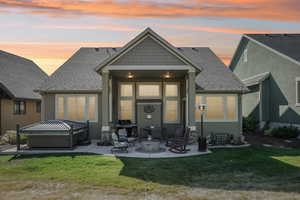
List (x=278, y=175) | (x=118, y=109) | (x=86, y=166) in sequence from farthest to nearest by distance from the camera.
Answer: (x=118, y=109)
(x=86, y=166)
(x=278, y=175)

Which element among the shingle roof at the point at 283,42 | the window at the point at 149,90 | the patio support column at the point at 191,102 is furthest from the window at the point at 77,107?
the shingle roof at the point at 283,42

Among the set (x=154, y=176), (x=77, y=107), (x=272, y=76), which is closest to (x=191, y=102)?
(x=154, y=176)

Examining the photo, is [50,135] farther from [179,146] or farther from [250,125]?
[250,125]

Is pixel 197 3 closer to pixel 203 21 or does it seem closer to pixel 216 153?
pixel 203 21

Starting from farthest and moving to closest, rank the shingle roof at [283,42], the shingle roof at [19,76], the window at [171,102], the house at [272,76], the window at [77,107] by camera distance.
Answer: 1. the shingle roof at [19,76]
2. the shingle roof at [283,42]
3. the house at [272,76]
4. the window at [171,102]
5. the window at [77,107]

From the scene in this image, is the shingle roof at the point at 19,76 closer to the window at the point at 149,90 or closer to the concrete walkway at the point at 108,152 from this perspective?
the concrete walkway at the point at 108,152

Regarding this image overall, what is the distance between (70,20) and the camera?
43.3ft

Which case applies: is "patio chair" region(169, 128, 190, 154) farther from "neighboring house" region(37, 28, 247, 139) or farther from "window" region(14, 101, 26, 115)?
"window" region(14, 101, 26, 115)

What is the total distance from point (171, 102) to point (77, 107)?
6.30 metres

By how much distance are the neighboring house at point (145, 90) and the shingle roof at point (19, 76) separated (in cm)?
546

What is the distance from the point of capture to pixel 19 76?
2172 cm

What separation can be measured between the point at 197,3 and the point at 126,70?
5554mm

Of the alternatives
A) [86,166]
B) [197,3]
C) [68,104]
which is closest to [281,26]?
[197,3]

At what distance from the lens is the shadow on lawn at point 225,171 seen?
21.5 ft
